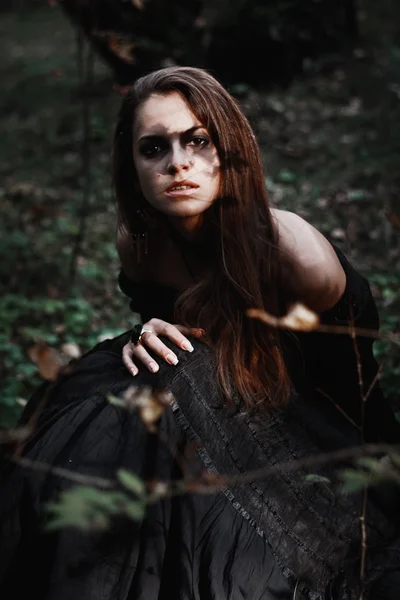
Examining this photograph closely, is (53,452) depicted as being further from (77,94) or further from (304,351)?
(77,94)

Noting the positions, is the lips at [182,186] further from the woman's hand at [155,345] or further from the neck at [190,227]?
the woman's hand at [155,345]

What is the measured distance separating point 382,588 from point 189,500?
0.58 m

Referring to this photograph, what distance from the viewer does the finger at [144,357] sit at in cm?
184

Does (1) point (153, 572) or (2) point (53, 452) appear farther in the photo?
(2) point (53, 452)

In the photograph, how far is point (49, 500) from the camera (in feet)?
5.26

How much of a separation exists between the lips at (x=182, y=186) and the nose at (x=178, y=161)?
35mm

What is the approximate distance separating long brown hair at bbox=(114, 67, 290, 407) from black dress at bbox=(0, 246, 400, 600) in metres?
0.10

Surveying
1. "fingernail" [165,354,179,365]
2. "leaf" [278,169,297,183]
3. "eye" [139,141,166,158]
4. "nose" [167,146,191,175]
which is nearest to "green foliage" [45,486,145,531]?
"fingernail" [165,354,179,365]

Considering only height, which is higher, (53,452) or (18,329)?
(53,452)

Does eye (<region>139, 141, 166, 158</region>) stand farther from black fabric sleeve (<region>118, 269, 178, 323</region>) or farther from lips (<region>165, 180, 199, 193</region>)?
black fabric sleeve (<region>118, 269, 178, 323</region>)

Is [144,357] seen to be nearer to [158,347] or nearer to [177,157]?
[158,347]

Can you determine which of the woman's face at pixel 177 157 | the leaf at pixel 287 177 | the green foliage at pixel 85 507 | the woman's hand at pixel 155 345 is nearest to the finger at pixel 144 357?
the woman's hand at pixel 155 345

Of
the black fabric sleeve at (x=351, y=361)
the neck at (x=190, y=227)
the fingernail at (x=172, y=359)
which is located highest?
the neck at (x=190, y=227)

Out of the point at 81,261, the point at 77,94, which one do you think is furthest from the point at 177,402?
the point at 77,94
